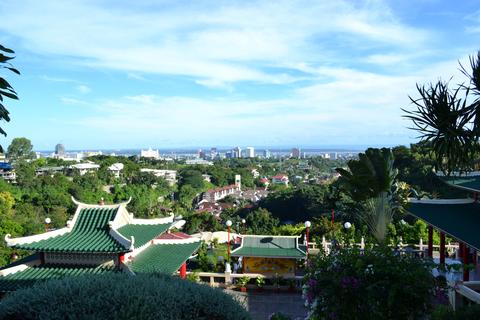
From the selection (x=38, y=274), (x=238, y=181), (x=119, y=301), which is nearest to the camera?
(x=119, y=301)

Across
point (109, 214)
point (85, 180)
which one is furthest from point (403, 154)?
point (85, 180)

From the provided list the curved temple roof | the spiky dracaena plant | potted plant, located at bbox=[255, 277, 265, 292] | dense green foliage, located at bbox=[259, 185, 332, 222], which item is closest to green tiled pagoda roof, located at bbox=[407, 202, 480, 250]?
the spiky dracaena plant

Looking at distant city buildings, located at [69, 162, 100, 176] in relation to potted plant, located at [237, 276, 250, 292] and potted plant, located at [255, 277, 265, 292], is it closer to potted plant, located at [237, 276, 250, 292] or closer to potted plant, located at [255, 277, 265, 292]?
potted plant, located at [237, 276, 250, 292]

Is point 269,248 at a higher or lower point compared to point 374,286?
lower

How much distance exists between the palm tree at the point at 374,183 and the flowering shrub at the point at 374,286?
333 inches

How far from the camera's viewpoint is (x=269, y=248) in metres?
13.2

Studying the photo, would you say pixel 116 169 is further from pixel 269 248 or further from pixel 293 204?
pixel 269 248

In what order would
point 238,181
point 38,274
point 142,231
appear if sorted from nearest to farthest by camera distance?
point 38,274, point 142,231, point 238,181

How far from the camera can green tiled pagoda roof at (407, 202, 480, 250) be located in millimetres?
7984

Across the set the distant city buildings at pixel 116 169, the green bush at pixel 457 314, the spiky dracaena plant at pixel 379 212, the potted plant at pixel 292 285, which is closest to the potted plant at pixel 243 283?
the potted plant at pixel 292 285

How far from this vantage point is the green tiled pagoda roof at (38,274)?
26.6 feet

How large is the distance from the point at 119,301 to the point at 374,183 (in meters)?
11.3

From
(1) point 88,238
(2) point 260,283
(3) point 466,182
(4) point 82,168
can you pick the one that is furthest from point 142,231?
(4) point 82,168

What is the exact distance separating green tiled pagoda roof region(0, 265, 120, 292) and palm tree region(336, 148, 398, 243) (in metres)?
8.43
